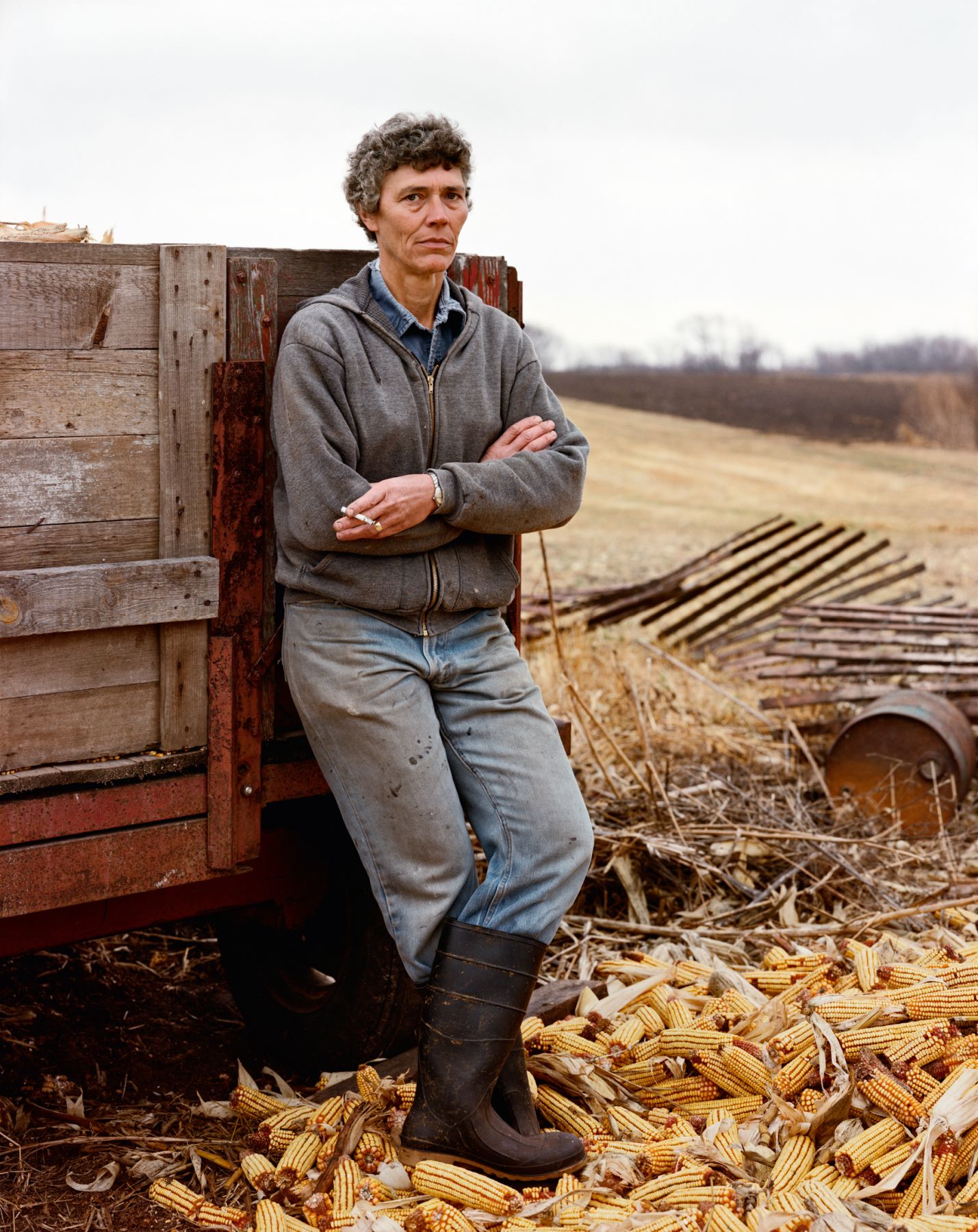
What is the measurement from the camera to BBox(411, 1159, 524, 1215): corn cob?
9.59 feet

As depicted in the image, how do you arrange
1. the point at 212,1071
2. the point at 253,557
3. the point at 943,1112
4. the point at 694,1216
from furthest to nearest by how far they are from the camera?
the point at 212,1071
the point at 253,557
the point at 943,1112
the point at 694,1216

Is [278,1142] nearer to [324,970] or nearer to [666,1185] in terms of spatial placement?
[324,970]

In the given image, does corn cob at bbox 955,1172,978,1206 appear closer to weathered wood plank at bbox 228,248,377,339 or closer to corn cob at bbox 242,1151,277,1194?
corn cob at bbox 242,1151,277,1194

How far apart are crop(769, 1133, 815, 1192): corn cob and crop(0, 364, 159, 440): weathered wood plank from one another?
2.23 metres

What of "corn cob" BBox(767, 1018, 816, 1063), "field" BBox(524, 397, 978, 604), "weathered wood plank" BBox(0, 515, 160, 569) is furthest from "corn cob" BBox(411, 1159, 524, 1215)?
"field" BBox(524, 397, 978, 604)

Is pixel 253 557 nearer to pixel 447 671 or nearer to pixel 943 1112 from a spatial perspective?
pixel 447 671

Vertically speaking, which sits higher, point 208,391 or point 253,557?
point 208,391

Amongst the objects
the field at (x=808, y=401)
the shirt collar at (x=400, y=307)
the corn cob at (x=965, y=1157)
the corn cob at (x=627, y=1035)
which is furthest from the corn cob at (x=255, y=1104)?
the field at (x=808, y=401)

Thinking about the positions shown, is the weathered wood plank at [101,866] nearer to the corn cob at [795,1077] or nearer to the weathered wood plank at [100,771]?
the weathered wood plank at [100,771]

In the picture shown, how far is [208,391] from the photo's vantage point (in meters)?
3.18

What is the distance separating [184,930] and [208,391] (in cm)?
265

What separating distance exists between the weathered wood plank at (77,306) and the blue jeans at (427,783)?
0.75 m

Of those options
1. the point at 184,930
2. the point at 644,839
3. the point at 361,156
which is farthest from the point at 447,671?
the point at 184,930

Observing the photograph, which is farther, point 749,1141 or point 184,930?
point 184,930
